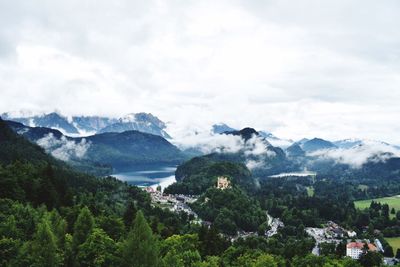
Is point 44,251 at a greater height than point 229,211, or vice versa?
point 44,251

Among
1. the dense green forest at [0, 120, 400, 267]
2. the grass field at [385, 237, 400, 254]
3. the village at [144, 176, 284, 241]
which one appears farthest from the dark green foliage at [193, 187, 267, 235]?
the grass field at [385, 237, 400, 254]

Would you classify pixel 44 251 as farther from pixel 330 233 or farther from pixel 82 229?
pixel 330 233

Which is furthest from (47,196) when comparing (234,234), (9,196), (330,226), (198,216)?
(330,226)

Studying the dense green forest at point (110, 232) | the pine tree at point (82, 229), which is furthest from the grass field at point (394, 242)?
the pine tree at point (82, 229)

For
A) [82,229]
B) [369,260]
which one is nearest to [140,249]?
[82,229]

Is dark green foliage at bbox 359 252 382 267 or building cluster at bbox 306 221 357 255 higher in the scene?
dark green foliage at bbox 359 252 382 267

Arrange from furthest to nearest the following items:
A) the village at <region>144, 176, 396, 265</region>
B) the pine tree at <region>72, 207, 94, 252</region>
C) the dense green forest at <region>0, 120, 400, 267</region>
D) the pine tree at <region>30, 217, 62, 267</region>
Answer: the village at <region>144, 176, 396, 265</region>
the pine tree at <region>72, 207, 94, 252</region>
the dense green forest at <region>0, 120, 400, 267</region>
the pine tree at <region>30, 217, 62, 267</region>

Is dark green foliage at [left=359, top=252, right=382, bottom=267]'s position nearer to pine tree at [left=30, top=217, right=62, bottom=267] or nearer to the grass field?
the grass field

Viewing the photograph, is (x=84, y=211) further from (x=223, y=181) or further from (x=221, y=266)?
(x=223, y=181)
